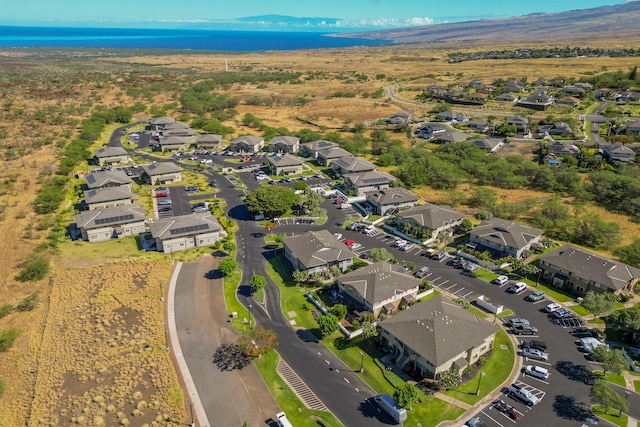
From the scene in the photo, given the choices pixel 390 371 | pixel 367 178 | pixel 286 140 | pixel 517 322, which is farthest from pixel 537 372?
pixel 286 140

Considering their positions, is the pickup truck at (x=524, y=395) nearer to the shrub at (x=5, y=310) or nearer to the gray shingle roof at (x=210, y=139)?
the shrub at (x=5, y=310)

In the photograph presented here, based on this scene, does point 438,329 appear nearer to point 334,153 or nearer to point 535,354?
point 535,354

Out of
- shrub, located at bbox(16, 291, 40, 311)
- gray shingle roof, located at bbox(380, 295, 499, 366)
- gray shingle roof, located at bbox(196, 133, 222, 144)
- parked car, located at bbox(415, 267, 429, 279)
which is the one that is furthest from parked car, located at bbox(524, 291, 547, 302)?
gray shingle roof, located at bbox(196, 133, 222, 144)

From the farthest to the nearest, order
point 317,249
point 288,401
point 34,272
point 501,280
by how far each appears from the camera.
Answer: point 317,249, point 34,272, point 501,280, point 288,401

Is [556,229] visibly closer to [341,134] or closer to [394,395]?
[394,395]

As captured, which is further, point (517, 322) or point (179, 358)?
point (517, 322)
